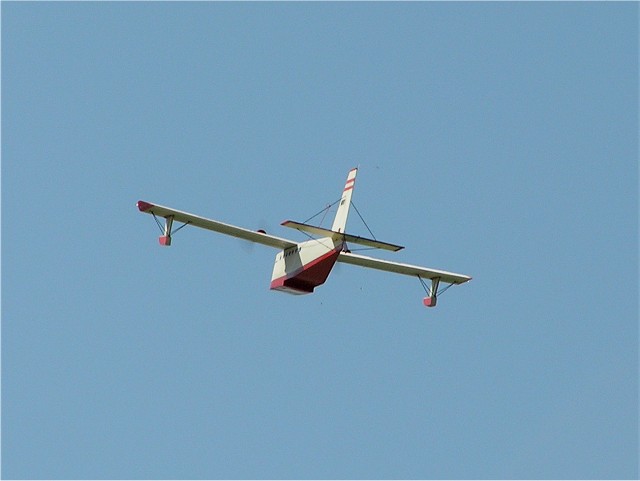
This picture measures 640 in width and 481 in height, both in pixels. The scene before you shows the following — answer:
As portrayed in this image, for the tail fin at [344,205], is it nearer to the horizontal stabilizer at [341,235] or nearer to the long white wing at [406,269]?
the horizontal stabilizer at [341,235]

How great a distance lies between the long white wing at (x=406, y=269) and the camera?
253ft

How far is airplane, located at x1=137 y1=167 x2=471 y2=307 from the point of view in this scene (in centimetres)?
6906

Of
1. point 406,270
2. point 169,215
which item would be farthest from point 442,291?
point 169,215

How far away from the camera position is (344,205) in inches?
2746

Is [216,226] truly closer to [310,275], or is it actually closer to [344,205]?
[310,275]

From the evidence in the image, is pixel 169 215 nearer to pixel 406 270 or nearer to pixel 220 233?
pixel 220 233

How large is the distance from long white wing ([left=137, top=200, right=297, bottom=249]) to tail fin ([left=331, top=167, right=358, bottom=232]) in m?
4.53

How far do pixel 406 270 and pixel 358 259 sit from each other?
282 cm

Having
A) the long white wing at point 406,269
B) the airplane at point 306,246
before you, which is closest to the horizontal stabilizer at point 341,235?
the airplane at point 306,246

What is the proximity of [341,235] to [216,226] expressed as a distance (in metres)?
7.28

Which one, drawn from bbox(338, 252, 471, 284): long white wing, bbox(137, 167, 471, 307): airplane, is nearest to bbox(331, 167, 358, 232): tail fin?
bbox(137, 167, 471, 307): airplane

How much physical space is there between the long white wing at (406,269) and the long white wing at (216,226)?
4011mm

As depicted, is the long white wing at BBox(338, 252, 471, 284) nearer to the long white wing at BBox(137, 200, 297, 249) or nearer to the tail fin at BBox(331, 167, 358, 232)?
the long white wing at BBox(137, 200, 297, 249)

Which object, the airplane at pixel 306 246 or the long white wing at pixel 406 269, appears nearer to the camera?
the airplane at pixel 306 246
